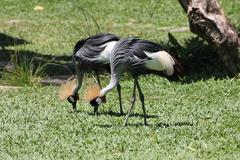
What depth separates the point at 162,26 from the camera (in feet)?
64.1

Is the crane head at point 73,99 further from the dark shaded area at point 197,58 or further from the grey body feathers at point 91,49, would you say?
the dark shaded area at point 197,58

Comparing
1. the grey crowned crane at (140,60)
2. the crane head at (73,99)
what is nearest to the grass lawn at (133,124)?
the crane head at (73,99)

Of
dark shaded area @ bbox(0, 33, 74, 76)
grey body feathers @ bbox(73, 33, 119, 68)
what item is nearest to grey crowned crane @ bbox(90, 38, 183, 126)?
grey body feathers @ bbox(73, 33, 119, 68)

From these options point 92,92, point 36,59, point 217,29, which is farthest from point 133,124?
point 36,59

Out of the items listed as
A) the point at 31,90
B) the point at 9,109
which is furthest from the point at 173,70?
the point at 31,90

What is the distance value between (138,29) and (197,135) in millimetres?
11487

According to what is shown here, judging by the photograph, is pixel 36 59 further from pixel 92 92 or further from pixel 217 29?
pixel 92 92

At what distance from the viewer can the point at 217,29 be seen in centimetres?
1168

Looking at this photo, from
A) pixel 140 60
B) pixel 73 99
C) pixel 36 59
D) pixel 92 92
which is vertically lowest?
pixel 36 59

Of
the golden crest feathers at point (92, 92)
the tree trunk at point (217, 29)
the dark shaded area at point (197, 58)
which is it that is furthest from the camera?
the dark shaded area at point (197, 58)

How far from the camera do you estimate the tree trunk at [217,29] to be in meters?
11.7

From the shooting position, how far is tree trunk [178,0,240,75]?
11.7m

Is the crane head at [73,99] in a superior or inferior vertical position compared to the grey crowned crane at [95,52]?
inferior

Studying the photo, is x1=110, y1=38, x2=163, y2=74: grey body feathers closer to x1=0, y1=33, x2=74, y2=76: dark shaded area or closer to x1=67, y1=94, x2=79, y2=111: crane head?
x1=67, y1=94, x2=79, y2=111: crane head
